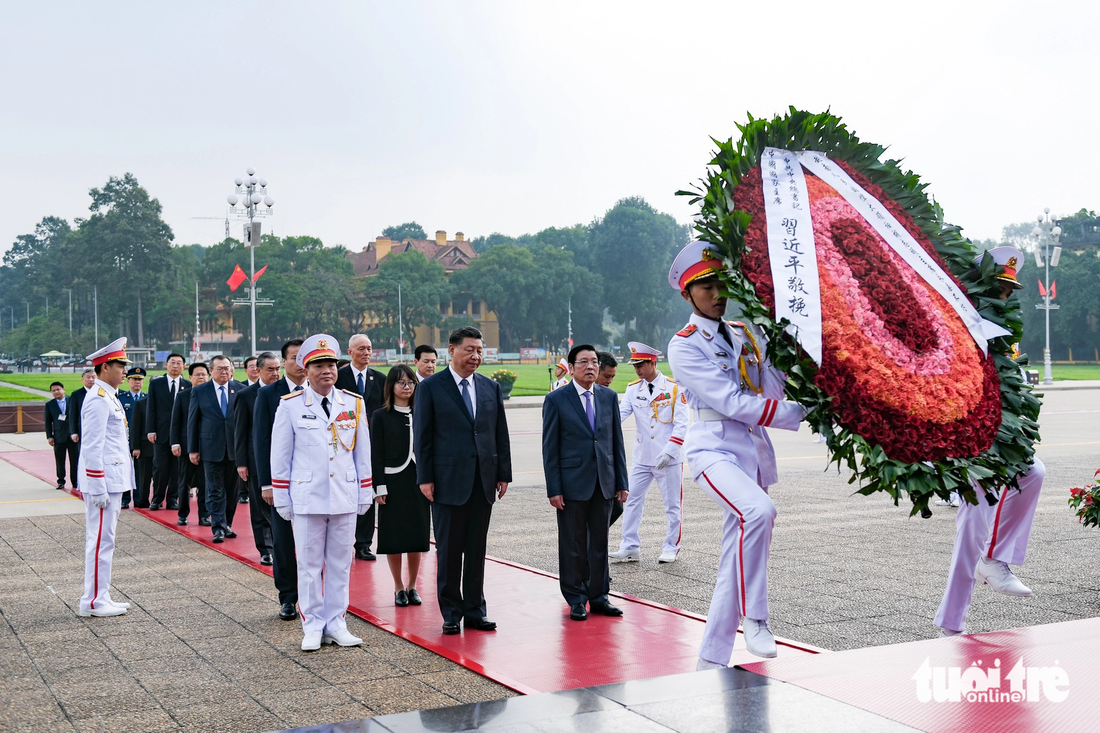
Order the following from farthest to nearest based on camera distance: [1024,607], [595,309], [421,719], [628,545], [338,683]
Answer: [595,309], [628,545], [1024,607], [338,683], [421,719]

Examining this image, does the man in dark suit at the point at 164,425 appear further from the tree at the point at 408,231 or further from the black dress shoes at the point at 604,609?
the tree at the point at 408,231

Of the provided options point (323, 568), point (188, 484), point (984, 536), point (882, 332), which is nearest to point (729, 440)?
point (882, 332)

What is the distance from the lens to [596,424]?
691 cm

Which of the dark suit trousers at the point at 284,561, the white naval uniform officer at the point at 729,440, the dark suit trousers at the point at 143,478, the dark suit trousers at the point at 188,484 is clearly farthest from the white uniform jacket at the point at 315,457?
the dark suit trousers at the point at 143,478

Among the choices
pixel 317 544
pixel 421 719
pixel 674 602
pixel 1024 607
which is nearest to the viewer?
pixel 421 719

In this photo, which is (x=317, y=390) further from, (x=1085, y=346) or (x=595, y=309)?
(x=595, y=309)

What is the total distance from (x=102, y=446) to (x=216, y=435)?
146 inches

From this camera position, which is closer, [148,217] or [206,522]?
[206,522]

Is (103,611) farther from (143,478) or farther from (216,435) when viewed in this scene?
(143,478)

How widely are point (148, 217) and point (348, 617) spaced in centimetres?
9801

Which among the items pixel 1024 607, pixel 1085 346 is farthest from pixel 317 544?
pixel 1085 346

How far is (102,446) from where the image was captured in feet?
22.8

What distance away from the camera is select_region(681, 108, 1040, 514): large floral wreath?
4.04 m

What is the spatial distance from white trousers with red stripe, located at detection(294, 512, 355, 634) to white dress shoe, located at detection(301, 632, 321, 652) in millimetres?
49
